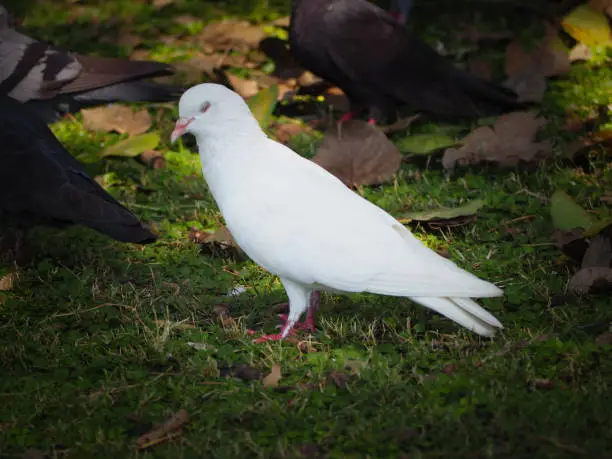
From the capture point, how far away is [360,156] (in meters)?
4.70

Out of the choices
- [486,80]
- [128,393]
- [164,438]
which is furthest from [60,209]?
[486,80]

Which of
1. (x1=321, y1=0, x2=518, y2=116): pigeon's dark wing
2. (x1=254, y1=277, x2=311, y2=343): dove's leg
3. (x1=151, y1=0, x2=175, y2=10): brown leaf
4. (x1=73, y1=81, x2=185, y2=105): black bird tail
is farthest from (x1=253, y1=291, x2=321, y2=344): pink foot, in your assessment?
(x1=151, y1=0, x2=175, y2=10): brown leaf

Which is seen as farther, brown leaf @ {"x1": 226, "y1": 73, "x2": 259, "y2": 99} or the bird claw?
brown leaf @ {"x1": 226, "y1": 73, "x2": 259, "y2": 99}

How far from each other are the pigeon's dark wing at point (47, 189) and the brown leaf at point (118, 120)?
1.32 m

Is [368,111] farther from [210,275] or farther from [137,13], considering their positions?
[137,13]

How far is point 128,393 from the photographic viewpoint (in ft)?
9.73

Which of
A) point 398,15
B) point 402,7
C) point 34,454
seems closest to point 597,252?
point 34,454

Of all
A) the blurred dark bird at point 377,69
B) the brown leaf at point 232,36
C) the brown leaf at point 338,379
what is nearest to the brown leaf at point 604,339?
the brown leaf at point 338,379

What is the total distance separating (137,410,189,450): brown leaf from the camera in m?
2.69

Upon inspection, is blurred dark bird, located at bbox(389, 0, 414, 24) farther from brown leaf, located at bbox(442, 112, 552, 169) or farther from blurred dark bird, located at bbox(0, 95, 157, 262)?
blurred dark bird, located at bbox(0, 95, 157, 262)

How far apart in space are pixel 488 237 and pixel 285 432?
5.62 feet

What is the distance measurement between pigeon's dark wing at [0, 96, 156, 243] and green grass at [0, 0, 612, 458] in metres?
0.25

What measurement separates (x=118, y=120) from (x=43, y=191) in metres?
1.80

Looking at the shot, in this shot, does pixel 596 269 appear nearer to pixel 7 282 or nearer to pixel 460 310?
pixel 460 310
